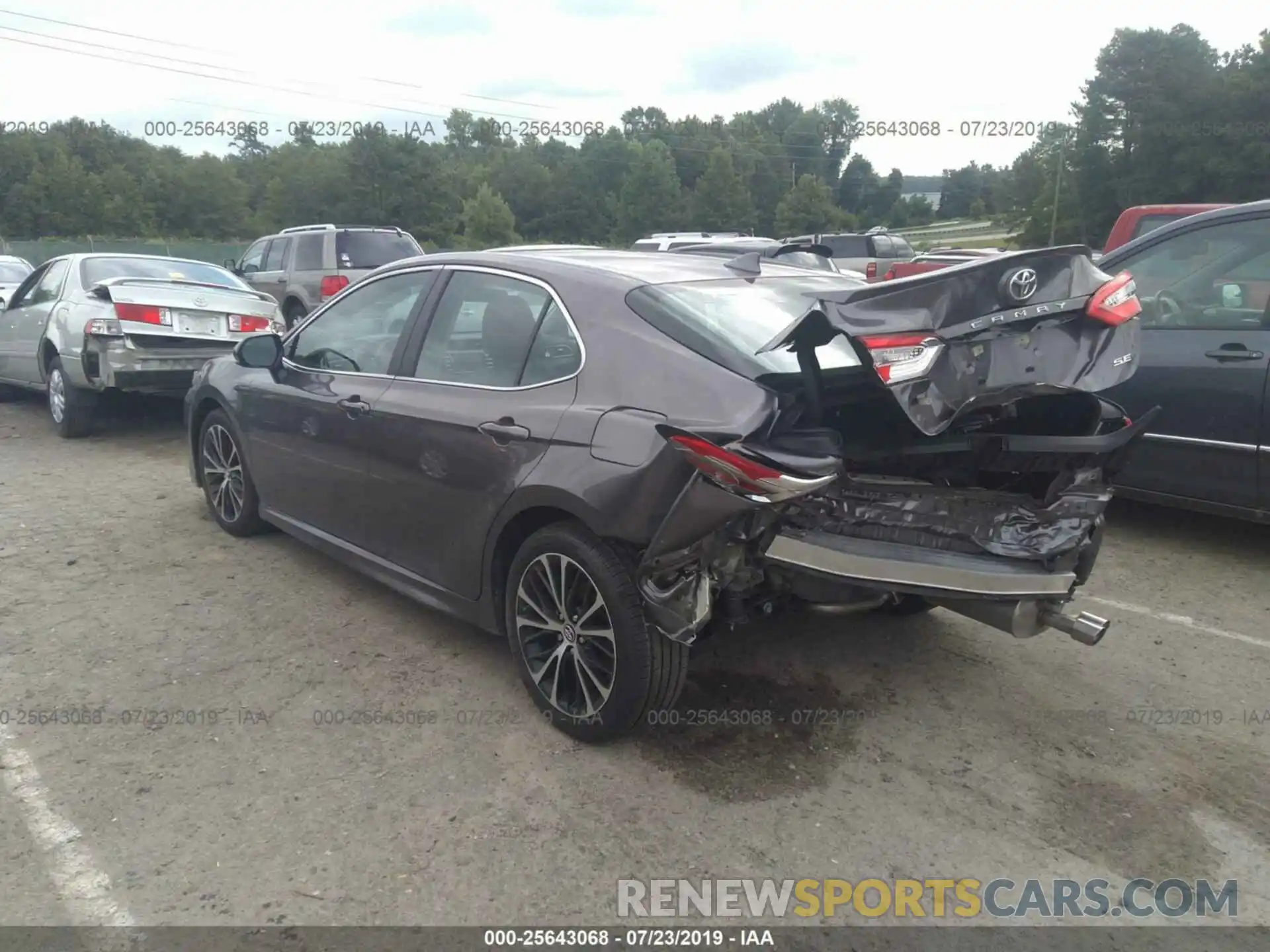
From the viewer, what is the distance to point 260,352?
194 inches

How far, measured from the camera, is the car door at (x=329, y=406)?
171 inches

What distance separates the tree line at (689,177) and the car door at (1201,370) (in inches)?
1187

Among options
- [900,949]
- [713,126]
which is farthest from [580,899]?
[713,126]

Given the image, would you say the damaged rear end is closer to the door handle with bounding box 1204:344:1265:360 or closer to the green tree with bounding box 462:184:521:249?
the door handle with bounding box 1204:344:1265:360

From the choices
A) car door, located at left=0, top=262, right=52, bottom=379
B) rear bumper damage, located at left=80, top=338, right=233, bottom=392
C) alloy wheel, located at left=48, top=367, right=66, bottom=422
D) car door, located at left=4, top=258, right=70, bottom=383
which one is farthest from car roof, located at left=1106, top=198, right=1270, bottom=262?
car door, located at left=0, top=262, right=52, bottom=379

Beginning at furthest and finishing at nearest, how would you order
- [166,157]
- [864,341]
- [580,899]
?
[166,157]
[864,341]
[580,899]

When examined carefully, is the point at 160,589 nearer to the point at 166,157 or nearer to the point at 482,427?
the point at 482,427

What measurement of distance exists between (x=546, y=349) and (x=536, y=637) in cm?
108

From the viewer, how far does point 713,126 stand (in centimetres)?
6084

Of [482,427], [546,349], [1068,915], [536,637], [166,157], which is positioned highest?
[166,157]

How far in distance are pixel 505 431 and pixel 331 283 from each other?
11.0m

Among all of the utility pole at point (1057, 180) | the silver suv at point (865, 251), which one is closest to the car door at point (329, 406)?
the silver suv at point (865, 251)

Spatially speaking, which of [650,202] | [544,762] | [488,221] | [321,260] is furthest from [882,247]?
[488,221]

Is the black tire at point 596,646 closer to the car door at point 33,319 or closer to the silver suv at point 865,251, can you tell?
the car door at point 33,319
